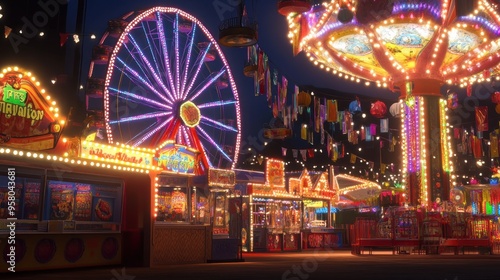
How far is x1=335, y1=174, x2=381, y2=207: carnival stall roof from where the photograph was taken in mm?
36750

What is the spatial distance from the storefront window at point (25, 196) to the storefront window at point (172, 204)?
13.2 feet

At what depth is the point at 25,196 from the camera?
13.3m

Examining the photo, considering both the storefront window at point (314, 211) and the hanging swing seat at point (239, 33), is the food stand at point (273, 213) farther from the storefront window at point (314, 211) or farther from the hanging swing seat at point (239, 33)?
the hanging swing seat at point (239, 33)

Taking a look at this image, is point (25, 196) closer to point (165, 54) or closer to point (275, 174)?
point (165, 54)

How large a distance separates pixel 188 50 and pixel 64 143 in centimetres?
1214

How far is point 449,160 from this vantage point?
23.8 metres

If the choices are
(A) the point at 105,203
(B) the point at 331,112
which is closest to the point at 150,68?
(A) the point at 105,203

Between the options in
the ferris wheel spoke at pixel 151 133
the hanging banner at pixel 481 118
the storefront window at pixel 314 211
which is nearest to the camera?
the ferris wheel spoke at pixel 151 133

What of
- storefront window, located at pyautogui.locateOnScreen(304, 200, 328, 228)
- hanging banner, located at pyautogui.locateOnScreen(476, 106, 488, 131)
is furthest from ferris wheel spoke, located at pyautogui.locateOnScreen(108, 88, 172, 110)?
hanging banner, located at pyautogui.locateOnScreen(476, 106, 488, 131)

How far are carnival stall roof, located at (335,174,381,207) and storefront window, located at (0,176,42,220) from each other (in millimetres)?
24817

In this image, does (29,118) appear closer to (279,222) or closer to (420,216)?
(420,216)

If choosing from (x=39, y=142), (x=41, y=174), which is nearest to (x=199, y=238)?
(x=41, y=174)

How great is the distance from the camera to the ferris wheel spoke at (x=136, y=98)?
19.9m

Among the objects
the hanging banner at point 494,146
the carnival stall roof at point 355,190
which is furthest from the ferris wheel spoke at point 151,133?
the hanging banner at point 494,146
